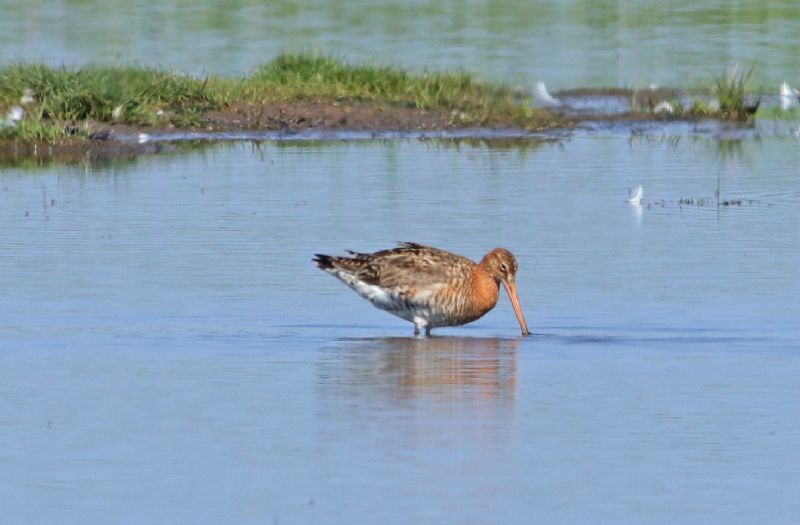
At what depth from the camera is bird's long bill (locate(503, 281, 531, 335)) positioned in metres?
12.4

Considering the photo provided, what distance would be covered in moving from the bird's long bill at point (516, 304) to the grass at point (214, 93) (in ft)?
31.0

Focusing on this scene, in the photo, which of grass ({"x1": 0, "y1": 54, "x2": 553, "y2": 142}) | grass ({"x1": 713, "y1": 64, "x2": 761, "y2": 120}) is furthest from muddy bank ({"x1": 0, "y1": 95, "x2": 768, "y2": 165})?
grass ({"x1": 713, "y1": 64, "x2": 761, "y2": 120})

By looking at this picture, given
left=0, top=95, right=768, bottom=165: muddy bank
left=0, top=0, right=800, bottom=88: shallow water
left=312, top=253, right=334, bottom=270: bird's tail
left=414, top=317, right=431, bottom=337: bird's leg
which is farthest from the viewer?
left=0, top=0, right=800, bottom=88: shallow water

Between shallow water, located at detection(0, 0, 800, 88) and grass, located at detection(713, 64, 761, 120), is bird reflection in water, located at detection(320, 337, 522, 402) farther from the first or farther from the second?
shallow water, located at detection(0, 0, 800, 88)

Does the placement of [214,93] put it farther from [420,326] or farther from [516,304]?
[516,304]

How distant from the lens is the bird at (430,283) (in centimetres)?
1275

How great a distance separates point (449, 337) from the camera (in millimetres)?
12859

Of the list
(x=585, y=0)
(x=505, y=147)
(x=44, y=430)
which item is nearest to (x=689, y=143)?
(x=505, y=147)

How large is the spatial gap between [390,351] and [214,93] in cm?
1134

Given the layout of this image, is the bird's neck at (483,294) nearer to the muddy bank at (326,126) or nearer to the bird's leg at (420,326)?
the bird's leg at (420,326)

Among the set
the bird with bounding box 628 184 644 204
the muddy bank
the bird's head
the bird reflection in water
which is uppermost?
the muddy bank

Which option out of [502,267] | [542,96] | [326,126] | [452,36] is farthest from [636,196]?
[452,36]

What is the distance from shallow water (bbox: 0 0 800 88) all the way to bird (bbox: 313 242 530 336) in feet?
43.7

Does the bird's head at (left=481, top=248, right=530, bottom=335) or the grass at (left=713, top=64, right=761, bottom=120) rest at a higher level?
the grass at (left=713, top=64, right=761, bottom=120)
